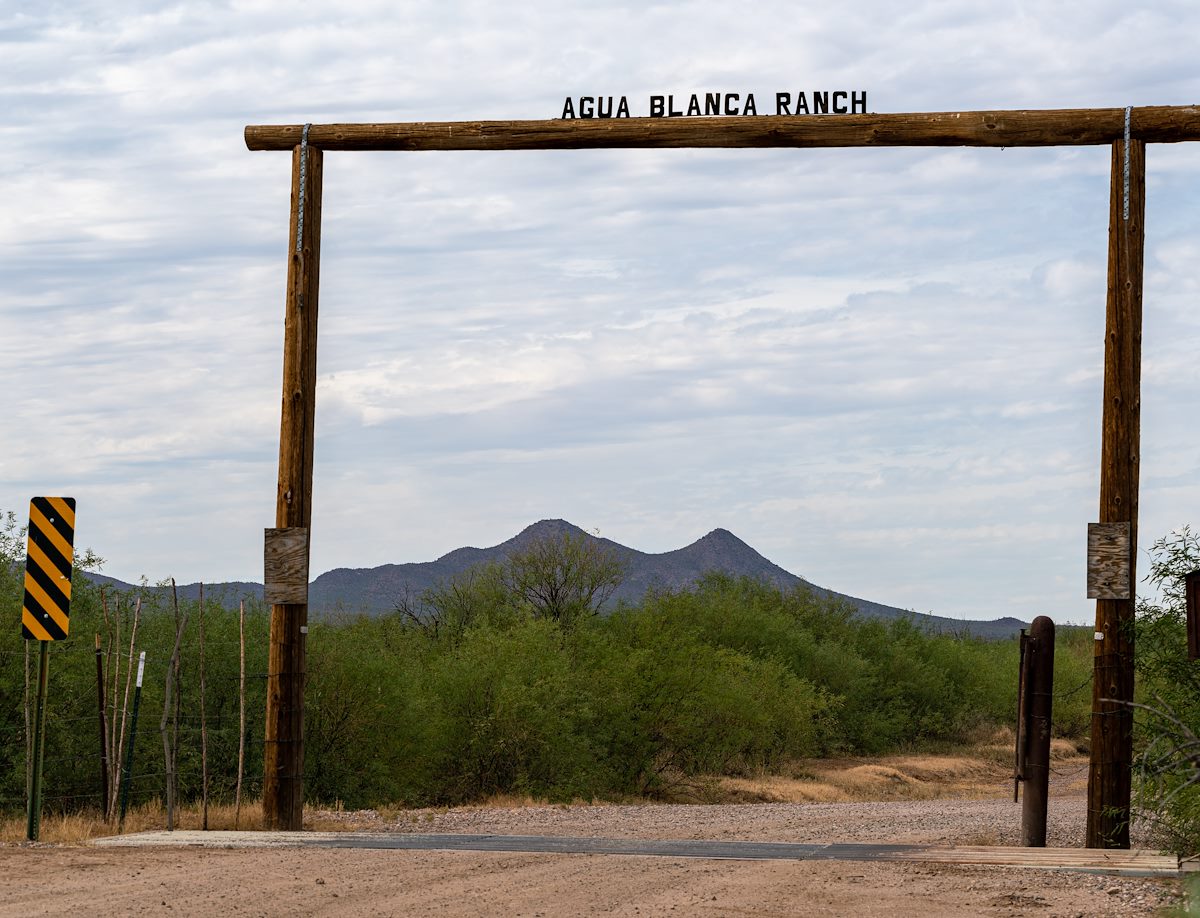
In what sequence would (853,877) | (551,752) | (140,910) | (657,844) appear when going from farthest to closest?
(551,752)
(657,844)
(853,877)
(140,910)

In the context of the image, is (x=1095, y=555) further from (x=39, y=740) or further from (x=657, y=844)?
(x=39, y=740)

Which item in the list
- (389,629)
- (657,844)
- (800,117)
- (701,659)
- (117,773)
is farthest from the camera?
(389,629)

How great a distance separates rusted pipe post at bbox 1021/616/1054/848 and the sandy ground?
7.94 feet

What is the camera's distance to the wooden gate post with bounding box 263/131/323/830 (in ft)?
50.9

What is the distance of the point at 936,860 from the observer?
513 inches

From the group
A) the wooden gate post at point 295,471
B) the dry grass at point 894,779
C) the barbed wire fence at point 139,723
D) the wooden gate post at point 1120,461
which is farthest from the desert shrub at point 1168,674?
the dry grass at point 894,779

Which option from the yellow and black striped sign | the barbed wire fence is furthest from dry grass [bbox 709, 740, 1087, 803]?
the yellow and black striped sign

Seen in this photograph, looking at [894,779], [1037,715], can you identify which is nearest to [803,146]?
[1037,715]

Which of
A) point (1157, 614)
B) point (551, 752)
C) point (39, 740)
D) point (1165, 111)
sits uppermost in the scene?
point (1165, 111)

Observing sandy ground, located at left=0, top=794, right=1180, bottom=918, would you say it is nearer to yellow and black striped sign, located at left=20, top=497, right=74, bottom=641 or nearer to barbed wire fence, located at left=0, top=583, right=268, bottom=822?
yellow and black striped sign, located at left=20, top=497, right=74, bottom=641

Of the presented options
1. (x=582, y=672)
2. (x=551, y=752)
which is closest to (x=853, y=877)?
(x=551, y=752)

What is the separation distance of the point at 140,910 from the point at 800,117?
32.6ft

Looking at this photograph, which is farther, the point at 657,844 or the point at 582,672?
the point at 582,672

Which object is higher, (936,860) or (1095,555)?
(1095,555)
